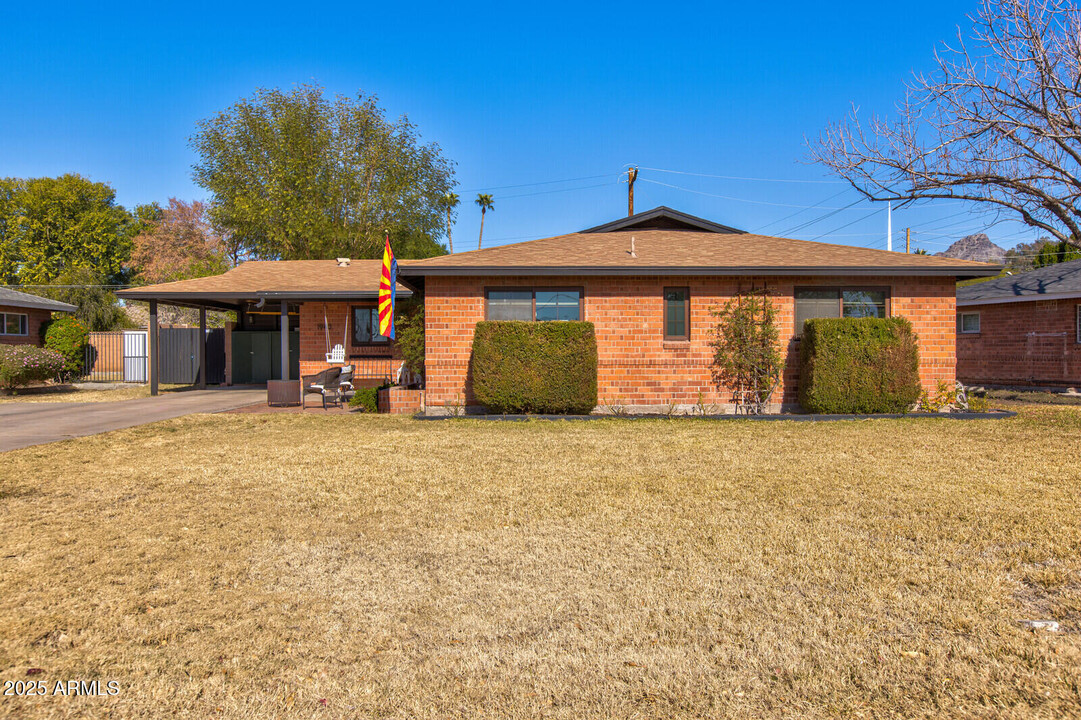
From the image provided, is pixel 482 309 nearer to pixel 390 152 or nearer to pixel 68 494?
pixel 68 494

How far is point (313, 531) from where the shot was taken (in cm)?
493

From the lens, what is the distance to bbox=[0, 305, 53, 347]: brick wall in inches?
861

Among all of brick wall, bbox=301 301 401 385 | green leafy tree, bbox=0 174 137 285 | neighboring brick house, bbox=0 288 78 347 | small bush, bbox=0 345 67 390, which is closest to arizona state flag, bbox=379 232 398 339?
brick wall, bbox=301 301 401 385

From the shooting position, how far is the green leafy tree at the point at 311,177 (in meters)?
29.3

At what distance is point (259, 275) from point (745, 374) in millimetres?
14146

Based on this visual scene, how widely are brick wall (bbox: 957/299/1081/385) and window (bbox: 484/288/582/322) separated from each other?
48.6 ft

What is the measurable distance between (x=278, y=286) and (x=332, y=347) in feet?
7.11

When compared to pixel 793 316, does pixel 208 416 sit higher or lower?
lower

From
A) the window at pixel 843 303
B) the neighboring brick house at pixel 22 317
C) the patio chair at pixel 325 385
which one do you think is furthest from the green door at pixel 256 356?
the window at pixel 843 303

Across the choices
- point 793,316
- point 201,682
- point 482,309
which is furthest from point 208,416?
point 793,316

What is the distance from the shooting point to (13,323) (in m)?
22.2

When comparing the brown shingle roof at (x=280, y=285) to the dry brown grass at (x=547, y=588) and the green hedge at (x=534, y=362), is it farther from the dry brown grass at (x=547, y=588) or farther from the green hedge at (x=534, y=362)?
the dry brown grass at (x=547, y=588)

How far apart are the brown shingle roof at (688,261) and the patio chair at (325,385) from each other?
3.95 m

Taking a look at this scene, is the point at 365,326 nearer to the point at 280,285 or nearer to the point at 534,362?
the point at 280,285
